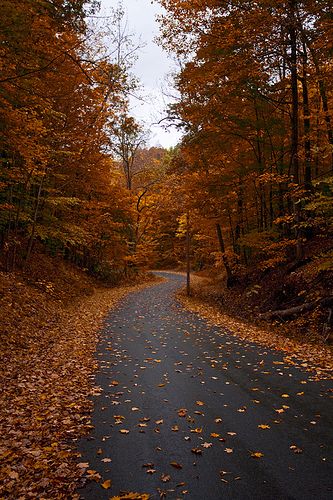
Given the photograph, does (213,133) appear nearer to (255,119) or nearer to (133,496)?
(255,119)

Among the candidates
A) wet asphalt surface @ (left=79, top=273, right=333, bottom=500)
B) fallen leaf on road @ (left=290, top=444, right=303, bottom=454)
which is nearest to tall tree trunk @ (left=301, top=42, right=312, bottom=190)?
wet asphalt surface @ (left=79, top=273, right=333, bottom=500)

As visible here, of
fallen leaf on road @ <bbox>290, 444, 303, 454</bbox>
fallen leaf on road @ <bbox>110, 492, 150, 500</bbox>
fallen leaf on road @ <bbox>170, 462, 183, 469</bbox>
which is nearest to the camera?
fallen leaf on road @ <bbox>110, 492, 150, 500</bbox>

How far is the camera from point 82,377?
25.5 feet

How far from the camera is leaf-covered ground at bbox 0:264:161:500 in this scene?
4324mm

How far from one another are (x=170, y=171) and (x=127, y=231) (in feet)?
38.2

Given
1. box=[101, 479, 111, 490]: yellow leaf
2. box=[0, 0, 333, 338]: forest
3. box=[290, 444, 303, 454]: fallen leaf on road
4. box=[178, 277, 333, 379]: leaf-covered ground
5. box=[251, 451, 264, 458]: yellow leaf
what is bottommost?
box=[178, 277, 333, 379]: leaf-covered ground

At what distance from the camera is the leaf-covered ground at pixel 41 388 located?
4.32 m

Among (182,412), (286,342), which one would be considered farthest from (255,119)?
(182,412)

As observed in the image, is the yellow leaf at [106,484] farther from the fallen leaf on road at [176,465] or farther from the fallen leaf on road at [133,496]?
the fallen leaf on road at [176,465]

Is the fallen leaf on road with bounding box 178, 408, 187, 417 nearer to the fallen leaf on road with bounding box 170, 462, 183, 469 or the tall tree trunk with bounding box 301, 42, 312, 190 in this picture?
the fallen leaf on road with bounding box 170, 462, 183, 469

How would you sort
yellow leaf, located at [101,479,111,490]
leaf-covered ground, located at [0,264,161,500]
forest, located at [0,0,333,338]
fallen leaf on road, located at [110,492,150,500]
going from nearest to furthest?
fallen leaf on road, located at [110,492,150,500]
yellow leaf, located at [101,479,111,490]
leaf-covered ground, located at [0,264,161,500]
forest, located at [0,0,333,338]

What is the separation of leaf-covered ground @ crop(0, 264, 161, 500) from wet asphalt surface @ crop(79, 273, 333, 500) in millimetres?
303

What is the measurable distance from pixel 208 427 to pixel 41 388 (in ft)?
11.2

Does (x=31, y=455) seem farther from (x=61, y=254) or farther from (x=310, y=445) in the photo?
(x=61, y=254)
